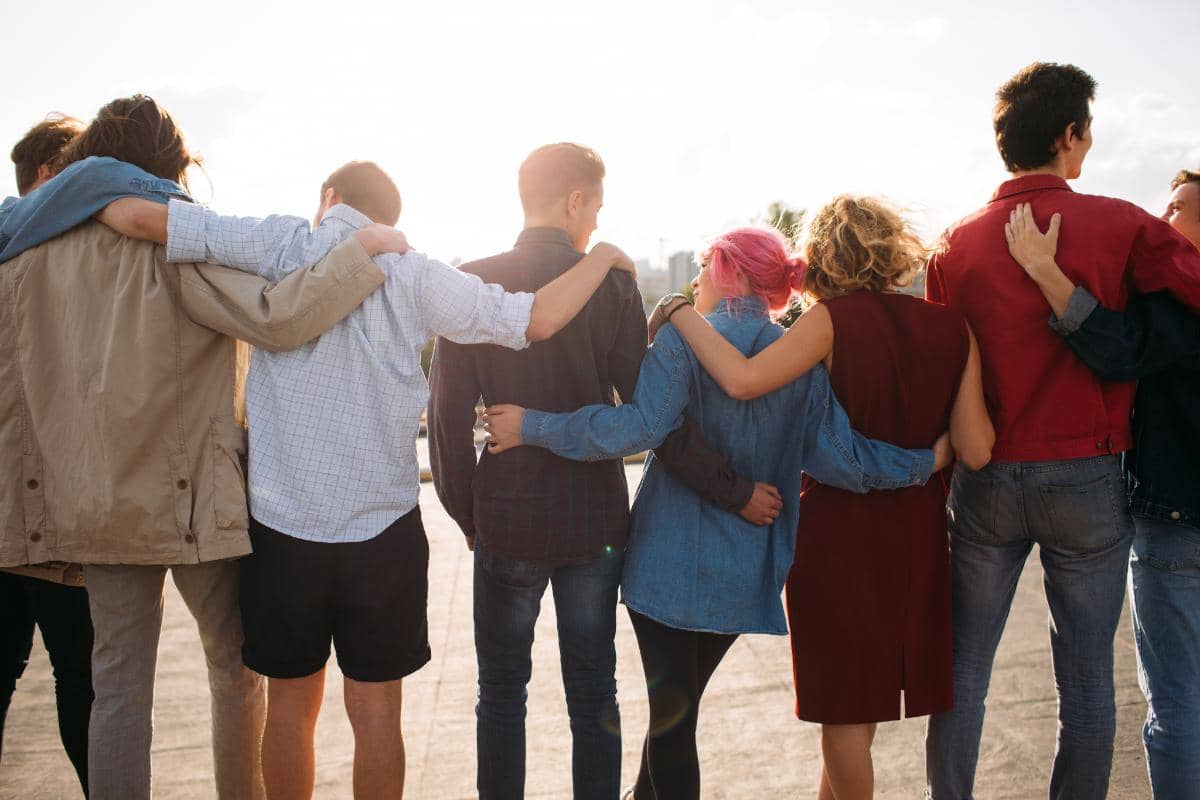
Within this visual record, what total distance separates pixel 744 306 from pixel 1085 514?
1089mm

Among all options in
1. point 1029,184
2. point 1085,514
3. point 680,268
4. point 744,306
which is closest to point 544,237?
point 744,306

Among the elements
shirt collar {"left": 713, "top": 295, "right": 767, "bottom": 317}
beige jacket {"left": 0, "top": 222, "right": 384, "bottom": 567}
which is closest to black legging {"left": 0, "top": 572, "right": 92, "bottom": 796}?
Answer: beige jacket {"left": 0, "top": 222, "right": 384, "bottom": 567}

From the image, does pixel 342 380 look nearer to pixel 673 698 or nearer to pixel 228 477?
pixel 228 477

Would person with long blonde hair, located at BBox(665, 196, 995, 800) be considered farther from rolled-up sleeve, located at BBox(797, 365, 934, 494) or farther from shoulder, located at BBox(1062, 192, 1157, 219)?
shoulder, located at BBox(1062, 192, 1157, 219)

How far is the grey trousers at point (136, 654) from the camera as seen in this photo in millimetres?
2150

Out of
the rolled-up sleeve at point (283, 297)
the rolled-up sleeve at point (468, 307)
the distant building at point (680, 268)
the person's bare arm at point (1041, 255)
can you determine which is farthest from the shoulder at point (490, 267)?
the distant building at point (680, 268)

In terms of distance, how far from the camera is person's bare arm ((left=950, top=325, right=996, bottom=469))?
7.61 feet

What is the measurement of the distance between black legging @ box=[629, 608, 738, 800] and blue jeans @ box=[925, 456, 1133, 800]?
2.43 feet

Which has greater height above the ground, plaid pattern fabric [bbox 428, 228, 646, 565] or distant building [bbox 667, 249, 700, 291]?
distant building [bbox 667, 249, 700, 291]

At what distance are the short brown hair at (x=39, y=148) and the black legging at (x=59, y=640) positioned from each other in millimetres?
1215

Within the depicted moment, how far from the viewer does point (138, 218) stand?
205cm

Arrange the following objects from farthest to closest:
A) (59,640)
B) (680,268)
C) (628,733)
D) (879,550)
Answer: (680,268) < (628,733) < (59,640) < (879,550)

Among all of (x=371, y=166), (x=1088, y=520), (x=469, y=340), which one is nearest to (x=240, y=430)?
(x=469, y=340)

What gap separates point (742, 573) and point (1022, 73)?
64.7 inches
